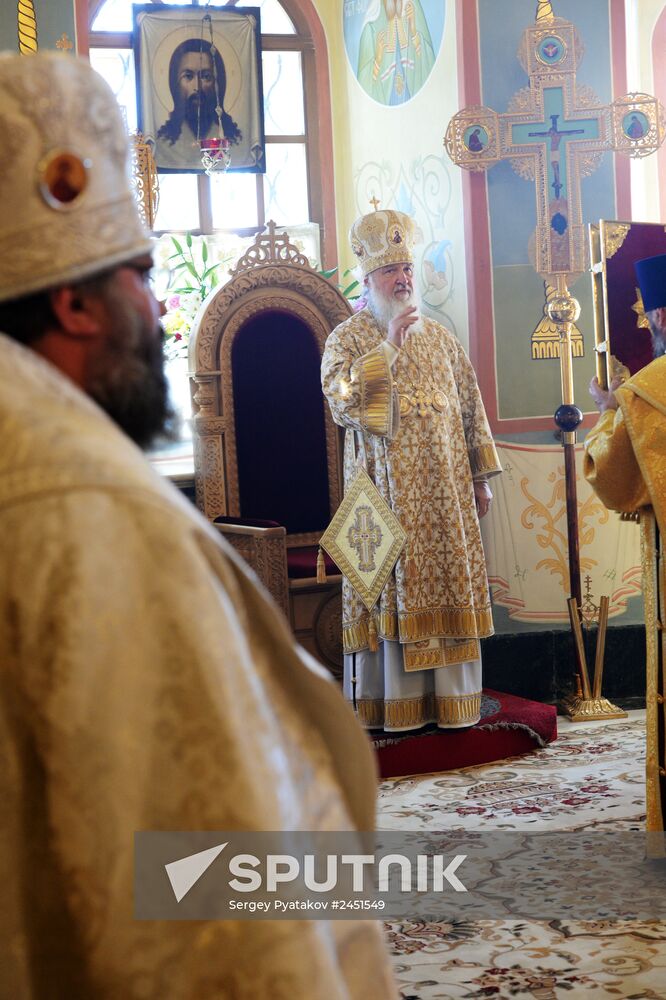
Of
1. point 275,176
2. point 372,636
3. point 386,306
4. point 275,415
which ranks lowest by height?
point 372,636

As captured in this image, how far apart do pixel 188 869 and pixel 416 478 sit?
13.6 feet

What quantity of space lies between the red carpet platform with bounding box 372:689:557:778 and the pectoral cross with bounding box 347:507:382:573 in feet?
2.66

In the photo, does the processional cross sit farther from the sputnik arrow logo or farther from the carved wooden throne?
the sputnik arrow logo

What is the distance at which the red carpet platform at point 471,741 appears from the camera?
4.83 m

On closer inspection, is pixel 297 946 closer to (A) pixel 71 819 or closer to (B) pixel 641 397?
(A) pixel 71 819

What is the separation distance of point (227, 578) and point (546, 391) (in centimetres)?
530

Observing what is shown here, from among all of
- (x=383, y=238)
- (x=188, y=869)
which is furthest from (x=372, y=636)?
(x=188, y=869)

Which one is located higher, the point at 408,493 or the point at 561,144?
the point at 561,144

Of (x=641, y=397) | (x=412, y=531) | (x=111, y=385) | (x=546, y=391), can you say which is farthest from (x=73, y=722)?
(x=546, y=391)

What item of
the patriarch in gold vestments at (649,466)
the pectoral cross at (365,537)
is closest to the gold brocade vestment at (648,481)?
the patriarch in gold vestments at (649,466)

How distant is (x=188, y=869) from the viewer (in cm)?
84

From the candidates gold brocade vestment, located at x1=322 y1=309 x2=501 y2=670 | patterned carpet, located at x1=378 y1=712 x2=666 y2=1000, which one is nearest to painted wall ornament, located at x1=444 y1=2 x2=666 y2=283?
gold brocade vestment, located at x1=322 y1=309 x2=501 y2=670

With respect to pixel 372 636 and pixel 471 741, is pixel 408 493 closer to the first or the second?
pixel 372 636

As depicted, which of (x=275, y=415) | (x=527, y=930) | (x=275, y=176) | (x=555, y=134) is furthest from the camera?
(x=275, y=176)
